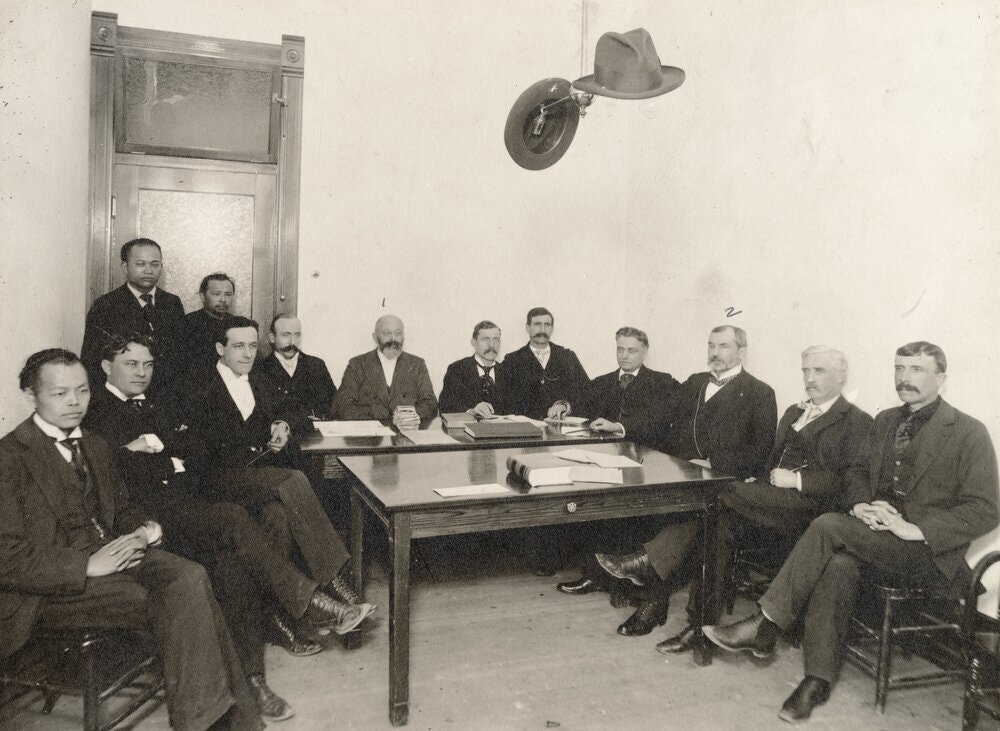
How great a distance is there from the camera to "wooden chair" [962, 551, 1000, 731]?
2.19m

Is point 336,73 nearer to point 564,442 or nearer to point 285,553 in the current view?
point 564,442

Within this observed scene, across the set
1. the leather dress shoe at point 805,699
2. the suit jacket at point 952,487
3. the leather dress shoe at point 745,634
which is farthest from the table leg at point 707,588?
the suit jacket at point 952,487

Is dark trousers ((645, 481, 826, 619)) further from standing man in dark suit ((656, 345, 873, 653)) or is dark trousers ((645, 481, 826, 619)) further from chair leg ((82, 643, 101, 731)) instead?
chair leg ((82, 643, 101, 731))

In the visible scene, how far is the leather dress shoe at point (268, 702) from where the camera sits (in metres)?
2.37

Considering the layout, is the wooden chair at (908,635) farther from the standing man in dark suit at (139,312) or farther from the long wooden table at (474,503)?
the standing man in dark suit at (139,312)

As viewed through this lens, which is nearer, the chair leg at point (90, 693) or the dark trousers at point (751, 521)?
the chair leg at point (90, 693)

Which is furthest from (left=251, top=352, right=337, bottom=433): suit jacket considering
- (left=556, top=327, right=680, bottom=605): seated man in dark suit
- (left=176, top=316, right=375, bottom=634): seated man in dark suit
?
(left=556, top=327, right=680, bottom=605): seated man in dark suit

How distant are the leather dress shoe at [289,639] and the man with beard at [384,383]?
201cm

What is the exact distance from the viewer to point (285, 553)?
9.55 ft

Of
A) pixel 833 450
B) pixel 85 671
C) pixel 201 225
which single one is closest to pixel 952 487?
pixel 833 450

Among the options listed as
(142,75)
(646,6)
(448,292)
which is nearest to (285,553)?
(448,292)

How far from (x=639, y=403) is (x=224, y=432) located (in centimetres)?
239

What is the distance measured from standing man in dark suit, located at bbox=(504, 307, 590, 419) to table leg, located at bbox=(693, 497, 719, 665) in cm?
230

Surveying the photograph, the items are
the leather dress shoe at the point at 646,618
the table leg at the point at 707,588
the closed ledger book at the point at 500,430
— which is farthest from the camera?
the closed ledger book at the point at 500,430
